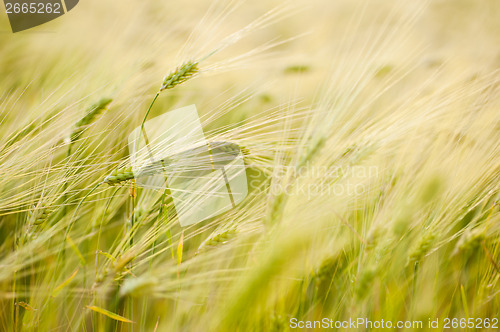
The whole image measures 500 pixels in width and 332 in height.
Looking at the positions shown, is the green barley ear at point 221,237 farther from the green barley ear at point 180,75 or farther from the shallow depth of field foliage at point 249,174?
the green barley ear at point 180,75

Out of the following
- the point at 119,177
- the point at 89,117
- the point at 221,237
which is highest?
the point at 89,117

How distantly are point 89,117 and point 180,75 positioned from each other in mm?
164

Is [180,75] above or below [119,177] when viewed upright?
above

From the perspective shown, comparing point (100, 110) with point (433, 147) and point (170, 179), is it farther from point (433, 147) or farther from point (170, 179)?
point (433, 147)

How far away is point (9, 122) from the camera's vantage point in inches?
22.7

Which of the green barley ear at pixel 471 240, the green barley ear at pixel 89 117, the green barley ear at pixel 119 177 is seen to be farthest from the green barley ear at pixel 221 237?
the green barley ear at pixel 471 240

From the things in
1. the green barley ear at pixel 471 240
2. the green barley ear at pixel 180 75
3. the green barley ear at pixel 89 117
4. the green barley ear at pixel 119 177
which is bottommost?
the green barley ear at pixel 471 240

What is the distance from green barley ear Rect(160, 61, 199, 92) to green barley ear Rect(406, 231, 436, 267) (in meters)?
0.48

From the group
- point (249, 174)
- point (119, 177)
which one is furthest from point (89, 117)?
point (249, 174)

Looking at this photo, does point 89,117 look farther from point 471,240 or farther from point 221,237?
point 471,240

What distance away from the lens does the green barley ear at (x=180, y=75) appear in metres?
0.51

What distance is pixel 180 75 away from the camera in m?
0.52

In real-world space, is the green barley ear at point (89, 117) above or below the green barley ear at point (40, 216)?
above

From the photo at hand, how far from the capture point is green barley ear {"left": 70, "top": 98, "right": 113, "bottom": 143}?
1.70ft
